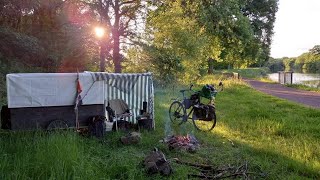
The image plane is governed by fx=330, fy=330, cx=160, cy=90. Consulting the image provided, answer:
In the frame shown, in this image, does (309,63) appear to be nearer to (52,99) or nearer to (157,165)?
(52,99)

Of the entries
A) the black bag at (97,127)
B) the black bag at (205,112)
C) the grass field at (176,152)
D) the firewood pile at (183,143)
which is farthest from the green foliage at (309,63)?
the black bag at (97,127)

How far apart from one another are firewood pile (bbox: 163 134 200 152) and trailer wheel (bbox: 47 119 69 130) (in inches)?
95.2

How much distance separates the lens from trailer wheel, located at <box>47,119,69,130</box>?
7719mm

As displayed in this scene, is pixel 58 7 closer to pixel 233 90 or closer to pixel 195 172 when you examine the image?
pixel 233 90

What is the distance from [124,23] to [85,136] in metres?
10.4

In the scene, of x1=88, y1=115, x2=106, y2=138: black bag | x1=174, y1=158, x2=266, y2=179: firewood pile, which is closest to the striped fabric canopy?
x1=88, y1=115, x2=106, y2=138: black bag

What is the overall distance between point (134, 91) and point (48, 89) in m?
2.71

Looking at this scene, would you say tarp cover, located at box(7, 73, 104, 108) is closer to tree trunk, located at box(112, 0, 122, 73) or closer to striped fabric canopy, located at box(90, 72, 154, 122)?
striped fabric canopy, located at box(90, 72, 154, 122)

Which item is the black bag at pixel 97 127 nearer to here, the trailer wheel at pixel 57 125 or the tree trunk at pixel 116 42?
the trailer wheel at pixel 57 125

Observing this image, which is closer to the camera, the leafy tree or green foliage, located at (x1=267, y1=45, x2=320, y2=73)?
the leafy tree

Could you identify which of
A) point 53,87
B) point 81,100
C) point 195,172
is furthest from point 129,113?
point 195,172

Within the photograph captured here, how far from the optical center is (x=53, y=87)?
7.87 metres

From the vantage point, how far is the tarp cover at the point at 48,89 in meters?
7.50

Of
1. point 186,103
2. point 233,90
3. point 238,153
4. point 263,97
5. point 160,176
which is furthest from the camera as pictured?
point 233,90
